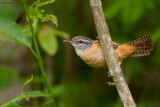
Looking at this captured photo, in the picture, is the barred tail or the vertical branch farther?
the barred tail

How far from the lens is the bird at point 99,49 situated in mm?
3684

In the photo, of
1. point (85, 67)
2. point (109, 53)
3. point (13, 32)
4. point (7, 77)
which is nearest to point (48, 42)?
point (13, 32)

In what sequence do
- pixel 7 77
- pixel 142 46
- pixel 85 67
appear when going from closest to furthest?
1. pixel 142 46
2. pixel 7 77
3. pixel 85 67

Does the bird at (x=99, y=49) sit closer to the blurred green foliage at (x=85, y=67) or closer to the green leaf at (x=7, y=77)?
the blurred green foliage at (x=85, y=67)

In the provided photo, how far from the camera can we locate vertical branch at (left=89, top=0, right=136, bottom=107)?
9.16ft

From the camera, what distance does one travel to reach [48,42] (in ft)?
13.9

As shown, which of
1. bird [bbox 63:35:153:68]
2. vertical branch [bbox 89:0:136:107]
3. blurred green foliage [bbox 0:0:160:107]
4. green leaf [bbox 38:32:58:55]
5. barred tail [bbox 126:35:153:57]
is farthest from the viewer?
blurred green foliage [bbox 0:0:160:107]

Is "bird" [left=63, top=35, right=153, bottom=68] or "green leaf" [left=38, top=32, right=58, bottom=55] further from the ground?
"green leaf" [left=38, top=32, right=58, bottom=55]

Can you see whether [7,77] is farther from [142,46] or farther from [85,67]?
[142,46]

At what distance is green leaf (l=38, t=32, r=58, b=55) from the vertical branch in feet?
4.63

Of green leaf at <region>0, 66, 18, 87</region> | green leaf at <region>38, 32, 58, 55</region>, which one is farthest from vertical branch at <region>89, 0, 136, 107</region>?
green leaf at <region>0, 66, 18, 87</region>

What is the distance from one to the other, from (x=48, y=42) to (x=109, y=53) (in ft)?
5.03

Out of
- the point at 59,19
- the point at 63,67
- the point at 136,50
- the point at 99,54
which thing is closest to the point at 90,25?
the point at 59,19

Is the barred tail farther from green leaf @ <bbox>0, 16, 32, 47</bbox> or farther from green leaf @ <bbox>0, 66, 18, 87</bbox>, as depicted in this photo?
green leaf @ <bbox>0, 66, 18, 87</bbox>
